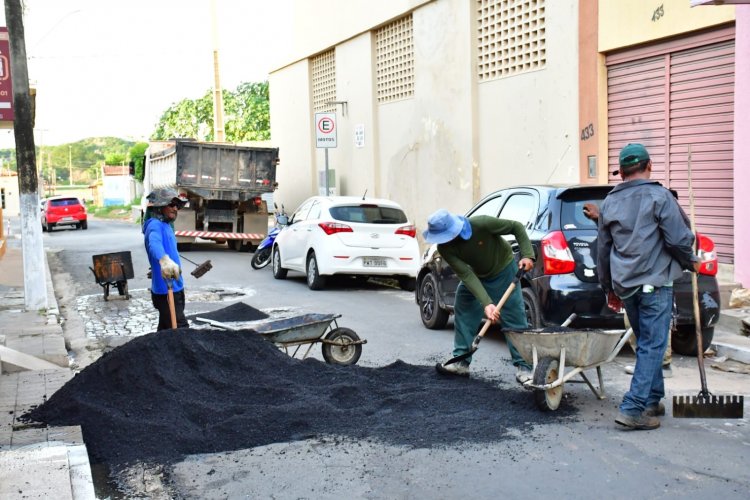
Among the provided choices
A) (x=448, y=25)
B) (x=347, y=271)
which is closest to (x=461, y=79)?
(x=448, y=25)

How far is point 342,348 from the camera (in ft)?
29.0

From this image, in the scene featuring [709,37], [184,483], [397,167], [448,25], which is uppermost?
[448,25]

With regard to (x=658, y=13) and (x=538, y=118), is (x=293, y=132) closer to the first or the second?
(x=538, y=118)

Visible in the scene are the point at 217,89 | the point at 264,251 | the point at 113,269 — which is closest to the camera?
the point at 113,269

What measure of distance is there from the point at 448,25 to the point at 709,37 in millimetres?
7770

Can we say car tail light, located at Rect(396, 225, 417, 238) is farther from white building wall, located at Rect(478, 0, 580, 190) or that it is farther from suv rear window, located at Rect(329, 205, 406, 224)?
white building wall, located at Rect(478, 0, 580, 190)

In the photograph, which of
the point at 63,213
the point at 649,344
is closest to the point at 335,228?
the point at 649,344

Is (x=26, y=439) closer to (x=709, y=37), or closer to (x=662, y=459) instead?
(x=662, y=459)

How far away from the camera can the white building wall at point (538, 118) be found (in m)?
15.8

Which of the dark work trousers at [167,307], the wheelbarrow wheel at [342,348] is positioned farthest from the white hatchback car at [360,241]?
the wheelbarrow wheel at [342,348]

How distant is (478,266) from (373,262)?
7.34 m

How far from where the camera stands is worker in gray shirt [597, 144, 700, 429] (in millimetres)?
6242

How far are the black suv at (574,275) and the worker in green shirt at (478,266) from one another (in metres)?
0.78

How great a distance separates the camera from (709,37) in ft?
41.9
